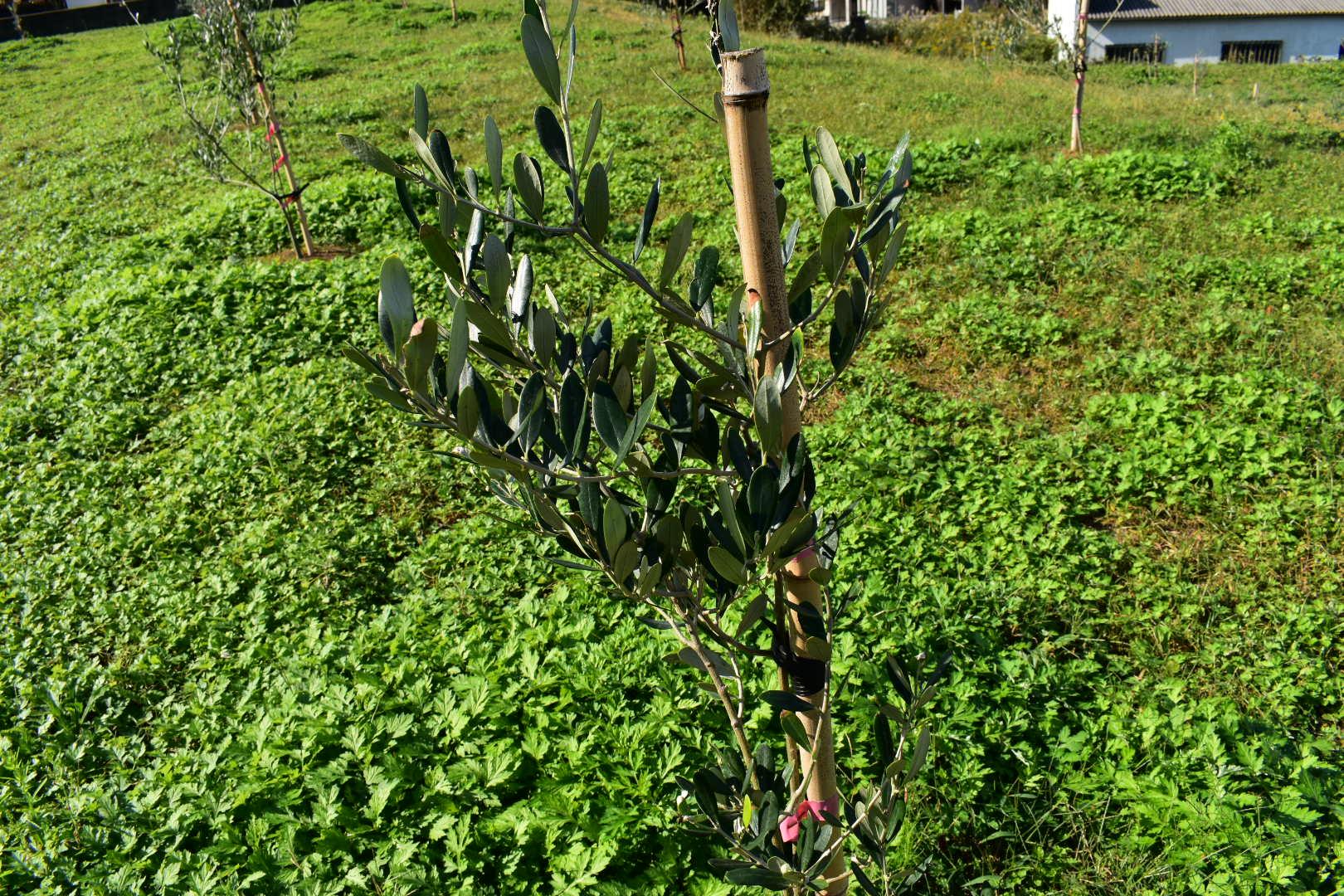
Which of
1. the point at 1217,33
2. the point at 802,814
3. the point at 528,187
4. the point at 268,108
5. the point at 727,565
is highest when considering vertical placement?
the point at 1217,33

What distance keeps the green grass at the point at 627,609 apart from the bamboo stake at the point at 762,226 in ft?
Answer: 2.75

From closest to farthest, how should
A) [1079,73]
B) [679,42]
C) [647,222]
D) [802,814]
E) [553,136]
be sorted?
→ 1. [553,136]
2. [647,222]
3. [802,814]
4. [1079,73]
5. [679,42]

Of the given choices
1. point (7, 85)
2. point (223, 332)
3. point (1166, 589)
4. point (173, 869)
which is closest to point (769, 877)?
point (173, 869)

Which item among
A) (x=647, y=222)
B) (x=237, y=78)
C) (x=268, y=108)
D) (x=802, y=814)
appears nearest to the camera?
(x=647, y=222)

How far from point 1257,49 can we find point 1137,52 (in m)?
4.89

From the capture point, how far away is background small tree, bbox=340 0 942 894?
151 centimetres

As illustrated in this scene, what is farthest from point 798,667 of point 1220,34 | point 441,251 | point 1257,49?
point 1257,49

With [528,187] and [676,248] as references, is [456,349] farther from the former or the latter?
[676,248]

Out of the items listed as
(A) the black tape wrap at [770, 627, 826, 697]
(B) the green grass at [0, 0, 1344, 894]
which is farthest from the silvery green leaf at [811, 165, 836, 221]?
(B) the green grass at [0, 0, 1344, 894]

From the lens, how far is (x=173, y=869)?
295cm

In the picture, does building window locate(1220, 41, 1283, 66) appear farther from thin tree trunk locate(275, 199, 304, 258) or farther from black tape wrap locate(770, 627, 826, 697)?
black tape wrap locate(770, 627, 826, 697)

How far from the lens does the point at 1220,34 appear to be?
33.4 meters

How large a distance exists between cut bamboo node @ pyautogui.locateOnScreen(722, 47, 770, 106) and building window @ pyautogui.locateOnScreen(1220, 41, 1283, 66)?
129 feet

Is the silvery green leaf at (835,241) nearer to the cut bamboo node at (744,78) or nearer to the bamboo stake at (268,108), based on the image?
the cut bamboo node at (744,78)
